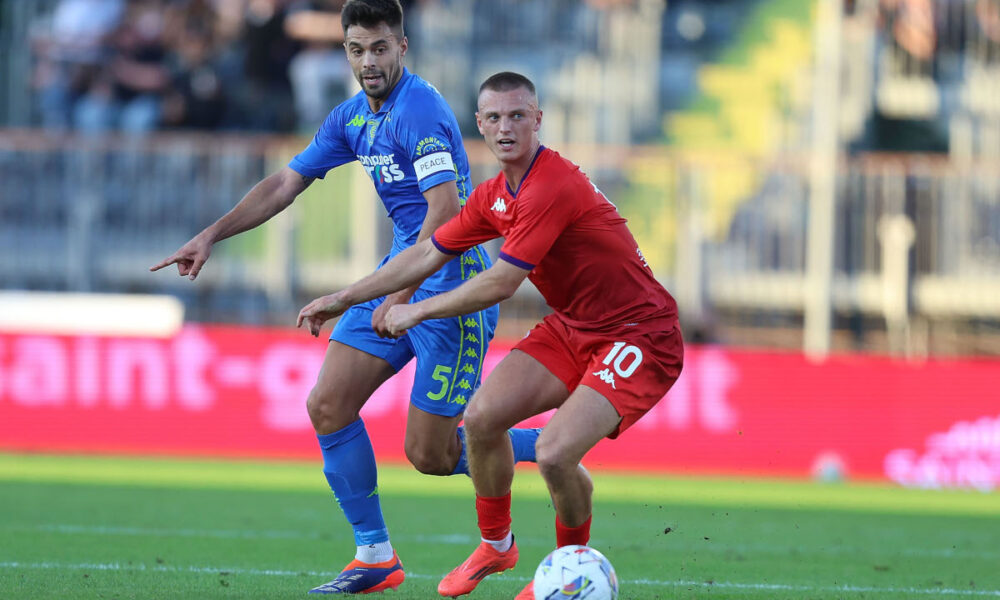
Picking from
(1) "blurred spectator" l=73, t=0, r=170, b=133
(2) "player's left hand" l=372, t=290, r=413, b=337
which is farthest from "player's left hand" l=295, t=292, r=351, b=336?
(1) "blurred spectator" l=73, t=0, r=170, b=133

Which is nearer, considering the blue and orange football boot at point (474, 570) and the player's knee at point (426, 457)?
the blue and orange football boot at point (474, 570)

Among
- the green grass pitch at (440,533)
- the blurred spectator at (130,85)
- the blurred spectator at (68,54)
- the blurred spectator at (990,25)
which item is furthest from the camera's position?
the blurred spectator at (990,25)

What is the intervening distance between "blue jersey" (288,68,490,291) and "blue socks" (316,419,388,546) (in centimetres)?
79

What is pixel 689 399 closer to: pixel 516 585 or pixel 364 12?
pixel 516 585

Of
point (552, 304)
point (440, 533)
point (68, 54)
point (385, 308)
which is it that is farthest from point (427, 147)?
point (68, 54)

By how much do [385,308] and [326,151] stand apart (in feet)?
3.23

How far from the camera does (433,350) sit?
6.40 meters

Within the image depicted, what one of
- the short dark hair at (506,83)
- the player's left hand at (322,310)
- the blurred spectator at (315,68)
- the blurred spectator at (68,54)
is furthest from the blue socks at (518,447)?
the blurred spectator at (68,54)

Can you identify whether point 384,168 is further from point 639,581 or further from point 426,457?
point 639,581

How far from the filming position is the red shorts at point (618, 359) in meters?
5.73

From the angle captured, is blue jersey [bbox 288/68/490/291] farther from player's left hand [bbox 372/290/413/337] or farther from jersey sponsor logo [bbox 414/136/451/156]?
player's left hand [bbox 372/290/413/337]

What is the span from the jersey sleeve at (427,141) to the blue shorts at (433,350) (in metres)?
0.60

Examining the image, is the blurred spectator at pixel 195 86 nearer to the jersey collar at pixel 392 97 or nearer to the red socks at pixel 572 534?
the jersey collar at pixel 392 97

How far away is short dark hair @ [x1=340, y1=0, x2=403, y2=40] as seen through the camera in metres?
6.06
